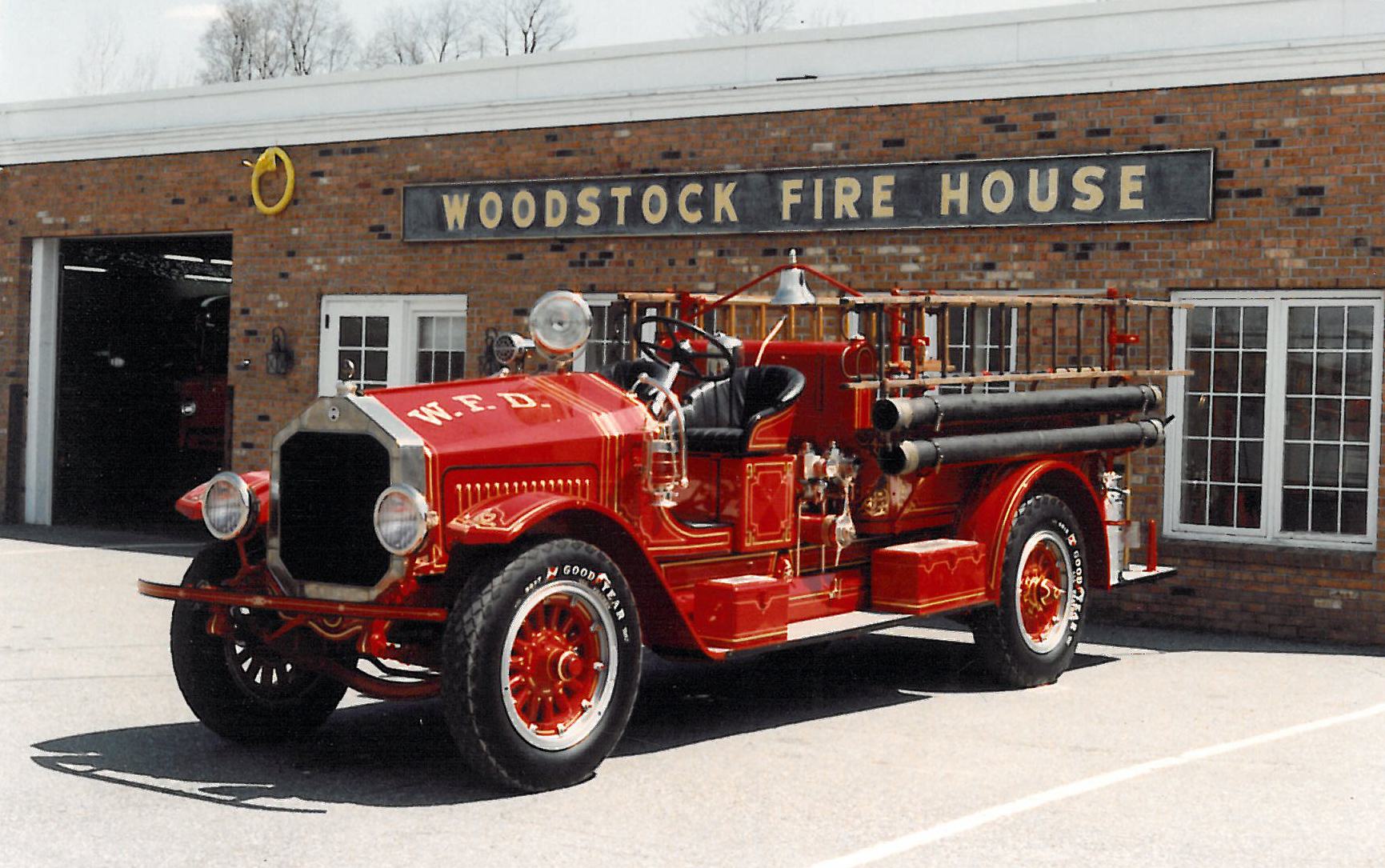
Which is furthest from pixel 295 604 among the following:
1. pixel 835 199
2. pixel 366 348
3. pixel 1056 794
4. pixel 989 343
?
pixel 366 348

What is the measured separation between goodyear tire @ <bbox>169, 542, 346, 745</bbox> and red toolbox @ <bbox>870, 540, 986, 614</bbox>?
113 inches

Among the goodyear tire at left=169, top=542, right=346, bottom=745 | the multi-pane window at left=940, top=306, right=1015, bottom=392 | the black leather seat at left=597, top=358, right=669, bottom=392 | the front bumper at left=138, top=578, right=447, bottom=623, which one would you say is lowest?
the goodyear tire at left=169, top=542, right=346, bottom=745

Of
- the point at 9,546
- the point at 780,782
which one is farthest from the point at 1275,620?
the point at 9,546

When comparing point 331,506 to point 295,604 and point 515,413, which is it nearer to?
point 295,604

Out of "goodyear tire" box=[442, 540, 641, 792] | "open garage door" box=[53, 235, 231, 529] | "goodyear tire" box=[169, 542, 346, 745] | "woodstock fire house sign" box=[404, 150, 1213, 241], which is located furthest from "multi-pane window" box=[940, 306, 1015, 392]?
"open garage door" box=[53, 235, 231, 529]

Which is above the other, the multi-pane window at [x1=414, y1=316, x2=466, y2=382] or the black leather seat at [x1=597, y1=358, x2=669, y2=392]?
the multi-pane window at [x1=414, y1=316, x2=466, y2=382]

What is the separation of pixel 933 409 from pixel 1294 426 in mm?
3703

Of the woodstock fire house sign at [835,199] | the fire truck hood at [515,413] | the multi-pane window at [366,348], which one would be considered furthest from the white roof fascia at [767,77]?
the fire truck hood at [515,413]

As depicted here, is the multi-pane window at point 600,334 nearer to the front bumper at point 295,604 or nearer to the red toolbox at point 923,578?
the red toolbox at point 923,578

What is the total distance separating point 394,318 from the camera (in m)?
14.8

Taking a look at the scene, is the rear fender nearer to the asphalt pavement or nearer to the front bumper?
the asphalt pavement

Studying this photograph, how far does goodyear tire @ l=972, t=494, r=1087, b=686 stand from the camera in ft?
28.8

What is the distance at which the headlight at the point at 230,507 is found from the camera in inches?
269

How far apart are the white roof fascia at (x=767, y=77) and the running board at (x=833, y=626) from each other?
15.9ft
